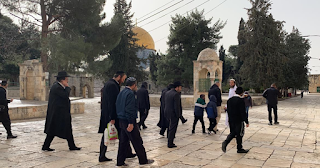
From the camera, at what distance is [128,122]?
446 cm

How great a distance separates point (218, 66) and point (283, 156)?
435 inches

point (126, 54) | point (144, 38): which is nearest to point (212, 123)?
point (126, 54)

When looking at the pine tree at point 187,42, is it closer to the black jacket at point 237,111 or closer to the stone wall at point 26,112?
the stone wall at point 26,112

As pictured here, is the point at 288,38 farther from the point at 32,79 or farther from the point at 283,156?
the point at 283,156

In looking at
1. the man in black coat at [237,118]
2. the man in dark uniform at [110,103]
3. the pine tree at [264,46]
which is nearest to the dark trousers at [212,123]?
the man in black coat at [237,118]

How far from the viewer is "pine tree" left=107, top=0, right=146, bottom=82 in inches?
1309

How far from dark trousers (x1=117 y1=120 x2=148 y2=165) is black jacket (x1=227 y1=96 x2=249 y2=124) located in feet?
6.84

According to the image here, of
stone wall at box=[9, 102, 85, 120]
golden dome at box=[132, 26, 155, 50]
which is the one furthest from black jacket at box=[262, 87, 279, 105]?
golden dome at box=[132, 26, 155, 50]

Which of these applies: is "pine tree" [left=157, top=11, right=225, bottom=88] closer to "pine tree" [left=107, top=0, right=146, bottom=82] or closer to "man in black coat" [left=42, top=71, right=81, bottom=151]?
"pine tree" [left=107, top=0, right=146, bottom=82]

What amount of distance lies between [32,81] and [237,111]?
18511 mm

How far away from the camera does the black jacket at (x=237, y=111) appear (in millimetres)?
5464

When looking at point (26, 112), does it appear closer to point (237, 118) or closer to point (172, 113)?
point (172, 113)

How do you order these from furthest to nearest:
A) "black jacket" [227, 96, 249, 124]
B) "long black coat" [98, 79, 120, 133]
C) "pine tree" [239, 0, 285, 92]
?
"pine tree" [239, 0, 285, 92], "black jacket" [227, 96, 249, 124], "long black coat" [98, 79, 120, 133]

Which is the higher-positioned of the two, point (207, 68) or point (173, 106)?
point (207, 68)
